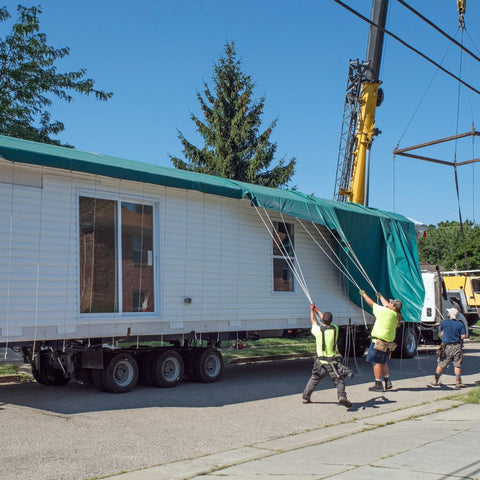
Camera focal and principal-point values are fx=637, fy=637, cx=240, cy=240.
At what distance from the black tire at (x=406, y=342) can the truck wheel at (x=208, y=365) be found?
26.6 ft

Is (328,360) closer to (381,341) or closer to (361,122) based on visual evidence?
(381,341)

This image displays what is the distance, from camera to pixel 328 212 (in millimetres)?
14695

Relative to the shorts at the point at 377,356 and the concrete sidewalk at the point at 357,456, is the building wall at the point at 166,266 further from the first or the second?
the concrete sidewalk at the point at 357,456

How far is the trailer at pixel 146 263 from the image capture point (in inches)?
392

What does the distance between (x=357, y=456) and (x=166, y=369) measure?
5.97 meters

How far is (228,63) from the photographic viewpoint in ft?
111

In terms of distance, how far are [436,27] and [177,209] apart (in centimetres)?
561

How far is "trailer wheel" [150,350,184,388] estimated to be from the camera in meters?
Answer: 12.0

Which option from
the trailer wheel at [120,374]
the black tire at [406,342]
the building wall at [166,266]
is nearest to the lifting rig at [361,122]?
the black tire at [406,342]

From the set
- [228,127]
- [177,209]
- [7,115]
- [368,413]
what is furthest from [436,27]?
[228,127]

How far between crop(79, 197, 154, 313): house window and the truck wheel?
179 centimetres

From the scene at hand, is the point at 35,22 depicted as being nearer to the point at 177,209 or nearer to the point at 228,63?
the point at 177,209

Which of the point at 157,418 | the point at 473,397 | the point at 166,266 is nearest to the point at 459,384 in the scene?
the point at 473,397

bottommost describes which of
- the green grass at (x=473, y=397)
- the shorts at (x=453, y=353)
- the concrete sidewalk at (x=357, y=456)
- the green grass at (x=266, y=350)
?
the concrete sidewalk at (x=357, y=456)
